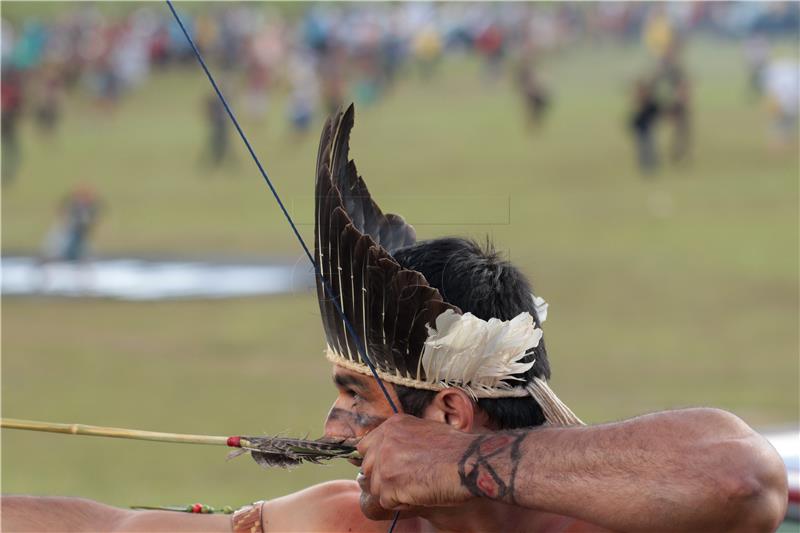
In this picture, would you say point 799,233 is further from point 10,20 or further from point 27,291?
point 10,20

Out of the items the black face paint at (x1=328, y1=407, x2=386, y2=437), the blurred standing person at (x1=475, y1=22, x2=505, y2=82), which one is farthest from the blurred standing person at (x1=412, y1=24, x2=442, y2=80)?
the black face paint at (x1=328, y1=407, x2=386, y2=437)

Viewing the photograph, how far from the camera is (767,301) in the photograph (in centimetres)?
1656

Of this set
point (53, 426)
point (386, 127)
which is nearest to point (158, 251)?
point (386, 127)

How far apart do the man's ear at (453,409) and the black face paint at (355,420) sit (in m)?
0.11

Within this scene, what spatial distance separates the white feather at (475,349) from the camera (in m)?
2.46

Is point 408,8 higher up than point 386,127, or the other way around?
point 408,8

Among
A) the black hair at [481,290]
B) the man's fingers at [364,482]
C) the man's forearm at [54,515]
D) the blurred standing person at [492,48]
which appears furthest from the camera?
the blurred standing person at [492,48]

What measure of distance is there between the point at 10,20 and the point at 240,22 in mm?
5752

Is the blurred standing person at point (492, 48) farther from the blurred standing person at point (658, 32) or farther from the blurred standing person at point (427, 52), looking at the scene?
the blurred standing person at point (658, 32)

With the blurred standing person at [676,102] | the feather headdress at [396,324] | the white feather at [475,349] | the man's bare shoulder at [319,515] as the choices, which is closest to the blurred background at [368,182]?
the blurred standing person at [676,102]

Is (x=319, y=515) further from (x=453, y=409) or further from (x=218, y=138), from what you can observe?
(x=218, y=138)

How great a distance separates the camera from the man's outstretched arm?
7.15 ft

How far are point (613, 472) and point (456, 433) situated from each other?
1.08 ft

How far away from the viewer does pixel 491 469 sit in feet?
7.63
